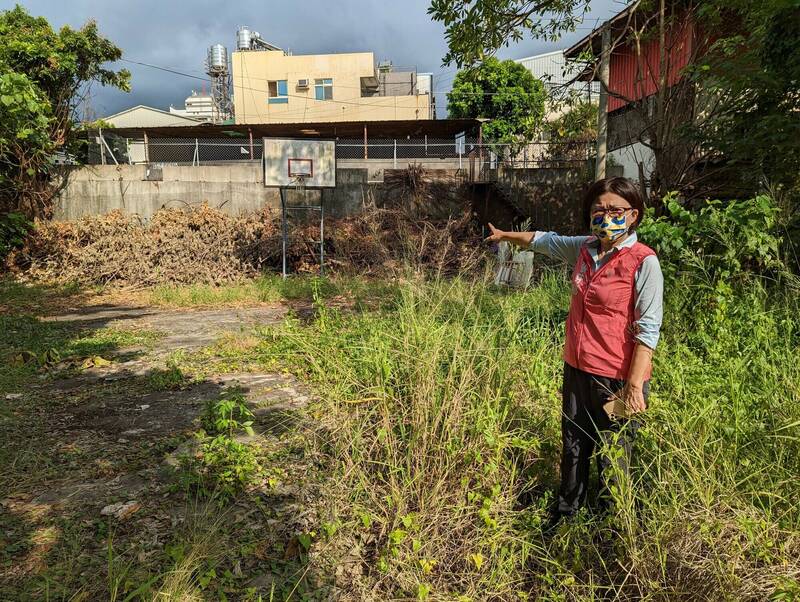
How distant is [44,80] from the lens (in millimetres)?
11672

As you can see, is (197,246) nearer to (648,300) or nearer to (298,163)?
(298,163)

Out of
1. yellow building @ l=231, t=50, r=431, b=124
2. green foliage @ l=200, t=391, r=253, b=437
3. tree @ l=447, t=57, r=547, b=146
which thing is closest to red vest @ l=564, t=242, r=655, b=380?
green foliage @ l=200, t=391, r=253, b=437

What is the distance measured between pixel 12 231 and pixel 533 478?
12.8 m

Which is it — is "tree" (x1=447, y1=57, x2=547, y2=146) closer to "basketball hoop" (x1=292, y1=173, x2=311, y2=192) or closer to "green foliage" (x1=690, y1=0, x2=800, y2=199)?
"basketball hoop" (x1=292, y1=173, x2=311, y2=192)

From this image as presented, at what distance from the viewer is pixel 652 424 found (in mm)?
2551

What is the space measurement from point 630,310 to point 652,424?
2.26 feet

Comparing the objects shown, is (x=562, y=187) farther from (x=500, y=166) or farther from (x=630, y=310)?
(x=630, y=310)

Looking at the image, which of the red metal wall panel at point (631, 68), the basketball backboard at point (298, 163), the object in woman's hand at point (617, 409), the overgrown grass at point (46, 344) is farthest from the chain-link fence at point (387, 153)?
the object in woman's hand at point (617, 409)

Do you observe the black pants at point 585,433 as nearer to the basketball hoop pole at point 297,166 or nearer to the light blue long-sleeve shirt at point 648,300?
the light blue long-sleeve shirt at point 648,300

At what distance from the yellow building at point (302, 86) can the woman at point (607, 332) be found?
2865cm

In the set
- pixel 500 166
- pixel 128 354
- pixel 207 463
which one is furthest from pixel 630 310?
pixel 500 166

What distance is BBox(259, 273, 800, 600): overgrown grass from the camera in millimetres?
2090

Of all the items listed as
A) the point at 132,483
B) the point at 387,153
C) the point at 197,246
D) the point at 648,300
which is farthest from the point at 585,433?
the point at 387,153

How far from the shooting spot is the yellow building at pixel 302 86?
97.0ft
